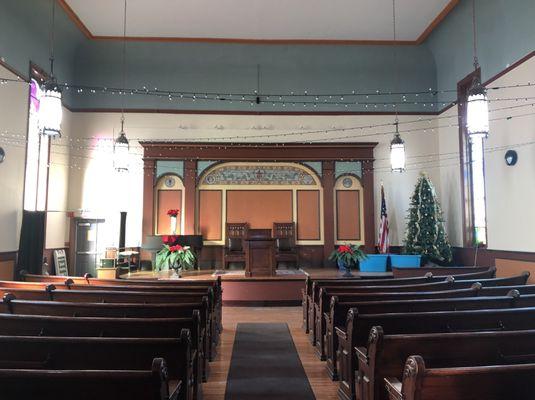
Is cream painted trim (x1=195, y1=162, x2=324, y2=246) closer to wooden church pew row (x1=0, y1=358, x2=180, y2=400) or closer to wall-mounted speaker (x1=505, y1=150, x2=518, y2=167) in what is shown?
wall-mounted speaker (x1=505, y1=150, x2=518, y2=167)

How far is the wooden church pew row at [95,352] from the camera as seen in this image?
2006mm

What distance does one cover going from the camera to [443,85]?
932cm

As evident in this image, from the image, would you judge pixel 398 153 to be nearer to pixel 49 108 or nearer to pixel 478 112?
pixel 478 112

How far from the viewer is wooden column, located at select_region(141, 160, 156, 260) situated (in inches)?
364

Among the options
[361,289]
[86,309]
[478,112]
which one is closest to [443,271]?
[478,112]

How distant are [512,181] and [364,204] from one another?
138 inches

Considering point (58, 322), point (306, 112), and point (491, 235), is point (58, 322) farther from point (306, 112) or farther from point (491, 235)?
point (306, 112)

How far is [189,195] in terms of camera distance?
9.48m

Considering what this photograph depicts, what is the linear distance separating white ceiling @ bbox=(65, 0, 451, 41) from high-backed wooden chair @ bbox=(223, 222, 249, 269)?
174 inches

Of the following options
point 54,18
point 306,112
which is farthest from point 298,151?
point 54,18

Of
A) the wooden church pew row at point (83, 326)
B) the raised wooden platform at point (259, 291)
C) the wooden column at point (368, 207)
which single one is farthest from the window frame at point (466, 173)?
the wooden church pew row at point (83, 326)

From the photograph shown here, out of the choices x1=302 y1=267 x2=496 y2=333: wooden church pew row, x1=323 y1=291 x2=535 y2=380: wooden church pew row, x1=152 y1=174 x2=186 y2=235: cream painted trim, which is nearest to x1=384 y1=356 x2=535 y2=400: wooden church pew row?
x1=323 y1=291 x2=535 y2=380: wooden church pew row

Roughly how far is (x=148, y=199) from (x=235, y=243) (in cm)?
227

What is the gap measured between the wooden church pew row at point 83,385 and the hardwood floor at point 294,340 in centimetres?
181
